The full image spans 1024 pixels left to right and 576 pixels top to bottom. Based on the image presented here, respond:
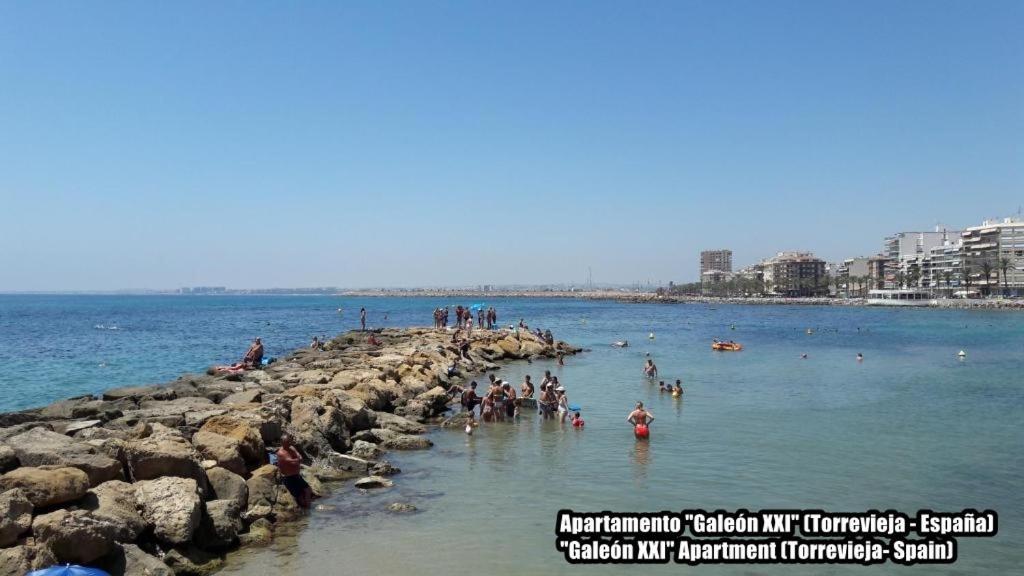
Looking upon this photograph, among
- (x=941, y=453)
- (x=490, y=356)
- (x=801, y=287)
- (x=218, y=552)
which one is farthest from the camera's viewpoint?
(x=801, y=287)

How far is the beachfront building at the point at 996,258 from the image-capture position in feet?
405

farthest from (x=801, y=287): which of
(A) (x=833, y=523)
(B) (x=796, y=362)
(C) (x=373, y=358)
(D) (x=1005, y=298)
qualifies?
(A) (x=833, y=523)

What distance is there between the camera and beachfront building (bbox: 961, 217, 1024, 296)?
124 metres

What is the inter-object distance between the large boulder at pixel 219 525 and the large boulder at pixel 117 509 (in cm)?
93

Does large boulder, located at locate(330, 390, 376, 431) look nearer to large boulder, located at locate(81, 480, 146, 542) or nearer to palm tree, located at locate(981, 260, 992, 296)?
large boulder, located at locate(81, 480, 146, 542)

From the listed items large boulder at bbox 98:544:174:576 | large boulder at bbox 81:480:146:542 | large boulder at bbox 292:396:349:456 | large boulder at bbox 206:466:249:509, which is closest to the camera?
large boulder at bbox 98:544:174:576

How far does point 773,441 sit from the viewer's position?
60.7 ft

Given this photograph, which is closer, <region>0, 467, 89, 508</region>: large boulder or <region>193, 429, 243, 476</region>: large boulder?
<region>0, 467, 89, 508</region>: large boulder

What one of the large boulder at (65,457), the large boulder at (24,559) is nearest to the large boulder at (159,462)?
the large boulder at (65,457)

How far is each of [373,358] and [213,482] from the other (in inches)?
728

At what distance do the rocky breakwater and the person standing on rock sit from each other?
0.15 meters

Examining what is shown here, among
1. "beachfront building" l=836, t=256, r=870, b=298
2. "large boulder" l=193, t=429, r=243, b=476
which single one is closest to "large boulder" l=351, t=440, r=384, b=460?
"large boulder" l=193, t=429, r=243, b=476

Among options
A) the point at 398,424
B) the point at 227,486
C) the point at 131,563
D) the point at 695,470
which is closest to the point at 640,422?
the point at 695,470

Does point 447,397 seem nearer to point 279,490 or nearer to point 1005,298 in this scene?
point 279,490
